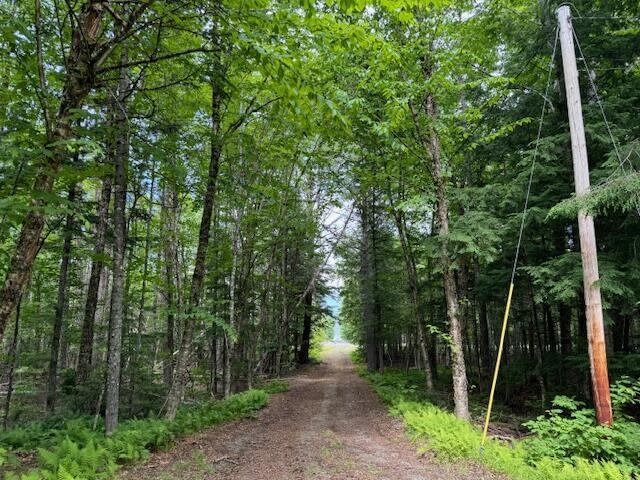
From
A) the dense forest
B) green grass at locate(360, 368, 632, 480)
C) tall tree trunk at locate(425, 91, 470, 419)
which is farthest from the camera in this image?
tall tree trunk at locate(425, 91, 470, 419)

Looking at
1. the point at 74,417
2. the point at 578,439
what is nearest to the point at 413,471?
the point at 578,439

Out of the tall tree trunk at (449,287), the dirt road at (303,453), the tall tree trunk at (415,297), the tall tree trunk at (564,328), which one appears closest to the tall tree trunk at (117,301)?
the dirt road at (303,453)

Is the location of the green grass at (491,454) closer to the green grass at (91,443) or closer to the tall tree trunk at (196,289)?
the green grass at (91,443)

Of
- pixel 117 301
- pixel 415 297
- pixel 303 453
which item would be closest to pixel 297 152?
pixel 117 301

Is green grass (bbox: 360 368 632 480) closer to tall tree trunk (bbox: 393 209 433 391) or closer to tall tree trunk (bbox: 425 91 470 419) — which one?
tall tree trunk (bbox: 425 91 470 419)

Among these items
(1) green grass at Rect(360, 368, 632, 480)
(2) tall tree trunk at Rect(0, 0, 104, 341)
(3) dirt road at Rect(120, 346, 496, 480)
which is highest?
(2) tall tree trunk at Rect(0, 0, 104, 341)

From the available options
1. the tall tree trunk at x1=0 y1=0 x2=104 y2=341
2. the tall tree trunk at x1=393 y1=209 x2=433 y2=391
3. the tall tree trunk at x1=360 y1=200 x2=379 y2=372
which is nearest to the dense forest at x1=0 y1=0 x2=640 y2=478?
the tall tree trunk at x1=0 y1=0 x2=104 y2=341

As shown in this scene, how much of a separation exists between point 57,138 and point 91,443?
13.7 feet

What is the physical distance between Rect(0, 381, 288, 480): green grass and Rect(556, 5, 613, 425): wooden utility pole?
729 centimetres

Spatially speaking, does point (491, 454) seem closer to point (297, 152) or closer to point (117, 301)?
point (117, 301)

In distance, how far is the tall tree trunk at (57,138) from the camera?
322 centimetres

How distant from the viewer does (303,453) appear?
6555mm

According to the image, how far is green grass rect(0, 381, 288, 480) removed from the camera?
4.75 metres

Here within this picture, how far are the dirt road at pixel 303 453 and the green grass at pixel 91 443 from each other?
25 cm
